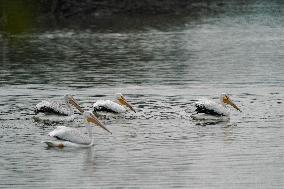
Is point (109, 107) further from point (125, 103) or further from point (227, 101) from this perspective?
point (227, 101)

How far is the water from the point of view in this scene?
2042 centimetres

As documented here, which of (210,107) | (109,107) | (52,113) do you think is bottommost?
(52,113)

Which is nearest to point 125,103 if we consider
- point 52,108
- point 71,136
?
point 52,108

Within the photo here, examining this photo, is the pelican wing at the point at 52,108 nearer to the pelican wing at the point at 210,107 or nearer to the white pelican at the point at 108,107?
the white pelican at the point at 108,107

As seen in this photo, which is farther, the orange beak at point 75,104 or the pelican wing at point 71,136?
the orange beak at point 75,104

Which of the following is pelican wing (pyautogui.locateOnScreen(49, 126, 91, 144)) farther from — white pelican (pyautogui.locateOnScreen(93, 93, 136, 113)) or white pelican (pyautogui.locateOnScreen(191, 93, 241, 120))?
white pelican (pyautogui.locateOnScreen(191, 93, 241, 120))

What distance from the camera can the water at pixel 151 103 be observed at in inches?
804

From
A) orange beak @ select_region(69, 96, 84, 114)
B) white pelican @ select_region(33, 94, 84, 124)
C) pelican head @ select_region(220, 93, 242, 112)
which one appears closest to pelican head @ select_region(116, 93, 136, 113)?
orange beak @ select_region(69, 96, 84, 114)

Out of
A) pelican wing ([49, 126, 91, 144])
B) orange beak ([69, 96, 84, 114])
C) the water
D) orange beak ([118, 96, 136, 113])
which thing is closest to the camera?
the water

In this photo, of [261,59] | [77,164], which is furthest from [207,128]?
[261,59]

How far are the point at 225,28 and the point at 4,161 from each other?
146ft

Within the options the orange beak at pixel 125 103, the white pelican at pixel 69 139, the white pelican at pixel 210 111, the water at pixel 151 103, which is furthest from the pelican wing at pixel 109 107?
the white pelican at pixel 69 139

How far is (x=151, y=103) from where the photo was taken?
30.1 metres

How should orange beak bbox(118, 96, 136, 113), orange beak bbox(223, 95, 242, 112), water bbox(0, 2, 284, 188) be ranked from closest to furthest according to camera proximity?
1. water bbox(0, 2, 284, 188)
2. orange beak bbox(223, 95, 242, 112)
3. orange beak bbox(118, 96, 136, 113)
